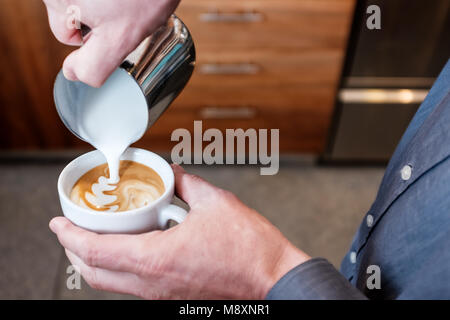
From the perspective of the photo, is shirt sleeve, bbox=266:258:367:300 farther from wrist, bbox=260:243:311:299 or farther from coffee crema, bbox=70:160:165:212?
coffee crema, bbox=70:160:165:212

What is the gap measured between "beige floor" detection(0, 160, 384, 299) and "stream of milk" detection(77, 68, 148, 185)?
2.60 feet

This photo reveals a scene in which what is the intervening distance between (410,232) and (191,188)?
261 mm

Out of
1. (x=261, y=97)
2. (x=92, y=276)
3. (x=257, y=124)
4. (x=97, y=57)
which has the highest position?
(x=97, y=57)

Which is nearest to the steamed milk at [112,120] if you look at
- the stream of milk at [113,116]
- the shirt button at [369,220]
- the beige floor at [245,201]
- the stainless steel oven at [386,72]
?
the stream of milk at [113,116]

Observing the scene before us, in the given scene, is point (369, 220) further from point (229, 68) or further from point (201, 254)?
point (229, 68)

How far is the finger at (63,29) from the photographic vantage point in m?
0.47

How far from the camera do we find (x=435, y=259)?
0.45 meters

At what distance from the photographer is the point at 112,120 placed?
0.58m

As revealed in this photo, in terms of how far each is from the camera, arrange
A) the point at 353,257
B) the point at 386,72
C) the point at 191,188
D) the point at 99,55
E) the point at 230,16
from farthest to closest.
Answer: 1. the point at 386,72
2. the point at 230,16
3. the point at 353,257
4. the point at 191,188
5. the point at 99,55

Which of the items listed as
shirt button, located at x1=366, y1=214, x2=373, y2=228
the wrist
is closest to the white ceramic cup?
the wrist

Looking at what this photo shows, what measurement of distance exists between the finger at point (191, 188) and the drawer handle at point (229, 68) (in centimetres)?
90

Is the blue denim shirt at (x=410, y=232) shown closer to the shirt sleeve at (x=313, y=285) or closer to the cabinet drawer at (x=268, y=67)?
the shirt sleeve at (x=313, y=285)

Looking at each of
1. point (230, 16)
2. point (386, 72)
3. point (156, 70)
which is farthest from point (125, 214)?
point (386, 72)
